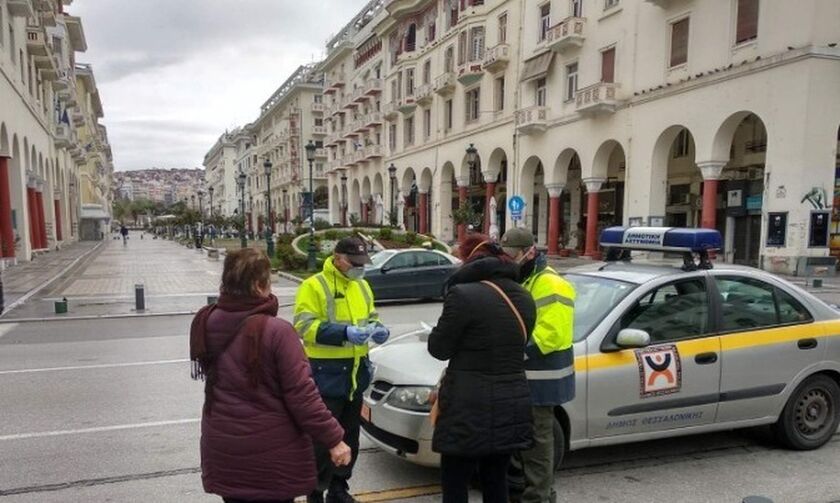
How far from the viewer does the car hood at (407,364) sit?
412cm

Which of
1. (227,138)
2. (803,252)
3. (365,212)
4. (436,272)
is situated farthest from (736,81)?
(227,138)

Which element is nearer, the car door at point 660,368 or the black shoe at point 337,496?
the black shoe at point 337,496

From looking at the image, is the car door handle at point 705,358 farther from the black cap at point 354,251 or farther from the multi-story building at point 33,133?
the multi-story building at point 33,133

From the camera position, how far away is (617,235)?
5418 millimetres

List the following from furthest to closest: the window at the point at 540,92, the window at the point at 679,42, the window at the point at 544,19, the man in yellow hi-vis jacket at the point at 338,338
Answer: the window at the point at 540,92 < the window at the point at 544,19 < the window at the point at 679,42 < the man in yellow hi-vis jacket at the point at 338,338

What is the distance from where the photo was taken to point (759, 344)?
15.5 ft

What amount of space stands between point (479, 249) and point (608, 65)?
27.8 metres

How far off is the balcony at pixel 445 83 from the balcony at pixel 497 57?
478cm

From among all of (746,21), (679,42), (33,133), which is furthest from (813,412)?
(33,133)

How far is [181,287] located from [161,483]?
15.7 metres

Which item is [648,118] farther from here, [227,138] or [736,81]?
[227,138]

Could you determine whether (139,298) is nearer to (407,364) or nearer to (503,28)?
(407,364)

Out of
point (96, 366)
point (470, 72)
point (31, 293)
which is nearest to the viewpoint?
point (96, 366)

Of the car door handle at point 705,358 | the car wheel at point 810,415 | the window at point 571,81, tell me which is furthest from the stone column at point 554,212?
the car door handle at point 705,358
